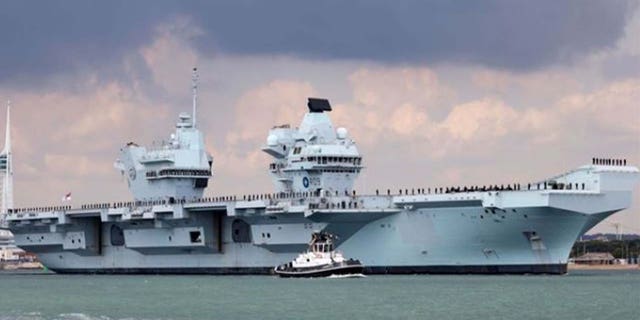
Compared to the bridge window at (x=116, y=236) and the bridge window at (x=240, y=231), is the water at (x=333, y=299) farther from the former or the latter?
the bridge window at (x=116, y=236)

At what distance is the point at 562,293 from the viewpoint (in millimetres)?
51250

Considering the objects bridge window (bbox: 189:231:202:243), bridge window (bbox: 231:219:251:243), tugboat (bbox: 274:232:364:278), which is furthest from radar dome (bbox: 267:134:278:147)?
tugboat (bbox: 274:232:364:278)

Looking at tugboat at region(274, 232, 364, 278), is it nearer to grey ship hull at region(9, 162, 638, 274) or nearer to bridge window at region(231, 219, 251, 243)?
grey ship hull at region(9, 162, 638, 274)

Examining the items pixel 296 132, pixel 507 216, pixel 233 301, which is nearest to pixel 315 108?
pixel 296 132

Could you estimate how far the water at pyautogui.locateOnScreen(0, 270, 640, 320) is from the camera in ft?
139

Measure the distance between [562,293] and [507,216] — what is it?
32.8 ft

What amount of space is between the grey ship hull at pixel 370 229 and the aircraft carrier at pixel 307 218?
5 cm

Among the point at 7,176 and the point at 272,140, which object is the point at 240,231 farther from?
the point at 7,176

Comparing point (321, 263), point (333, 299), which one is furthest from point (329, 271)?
point (333, 299)

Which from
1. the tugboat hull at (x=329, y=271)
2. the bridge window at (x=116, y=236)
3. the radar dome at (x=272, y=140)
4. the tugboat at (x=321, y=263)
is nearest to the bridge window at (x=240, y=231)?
the radar dome at (x=272, y=140)

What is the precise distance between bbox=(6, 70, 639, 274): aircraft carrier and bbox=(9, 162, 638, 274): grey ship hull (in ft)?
0.18

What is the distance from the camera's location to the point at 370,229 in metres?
66.3

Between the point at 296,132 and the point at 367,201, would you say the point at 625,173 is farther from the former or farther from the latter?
the point at 296,132

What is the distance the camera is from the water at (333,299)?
42.4 m
